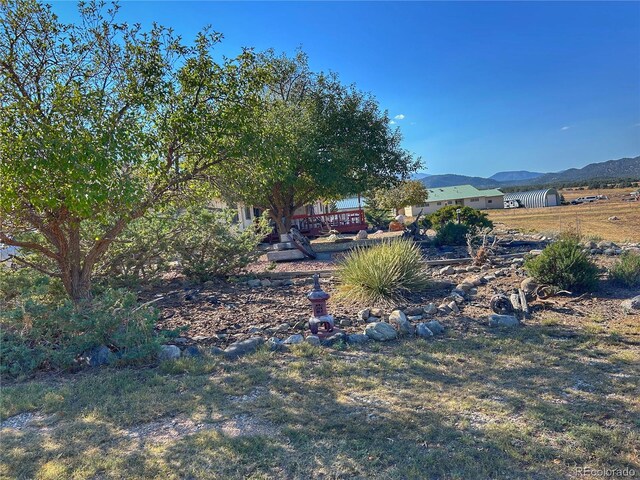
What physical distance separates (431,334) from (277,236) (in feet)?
44.2

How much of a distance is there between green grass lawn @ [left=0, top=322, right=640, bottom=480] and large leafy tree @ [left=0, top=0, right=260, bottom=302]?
1.97 m

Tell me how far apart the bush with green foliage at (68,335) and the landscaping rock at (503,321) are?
3.76m

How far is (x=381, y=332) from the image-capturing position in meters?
4.83

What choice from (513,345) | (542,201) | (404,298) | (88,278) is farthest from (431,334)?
(542,201)

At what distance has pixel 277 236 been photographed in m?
17.9

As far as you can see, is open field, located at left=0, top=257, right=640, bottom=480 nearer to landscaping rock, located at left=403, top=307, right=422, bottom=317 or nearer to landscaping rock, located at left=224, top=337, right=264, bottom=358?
landscaping rock, located at left=224, top=337, right=264, bottom=358

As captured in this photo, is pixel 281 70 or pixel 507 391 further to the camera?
pixel 281 70

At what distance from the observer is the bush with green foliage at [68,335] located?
4246mm

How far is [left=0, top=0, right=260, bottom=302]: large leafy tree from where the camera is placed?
13.8 feet

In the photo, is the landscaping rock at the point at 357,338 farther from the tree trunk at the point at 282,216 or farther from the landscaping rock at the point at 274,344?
the tree trunk at the point at 282,216

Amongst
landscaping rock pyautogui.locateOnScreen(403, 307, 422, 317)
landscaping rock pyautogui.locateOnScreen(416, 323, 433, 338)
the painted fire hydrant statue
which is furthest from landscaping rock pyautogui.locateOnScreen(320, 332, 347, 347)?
landscaping rock pyautogui.locateOnScreen(403, 307, 422, 317)

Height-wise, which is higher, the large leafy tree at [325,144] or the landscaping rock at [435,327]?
the large leafy tree at [325,144]

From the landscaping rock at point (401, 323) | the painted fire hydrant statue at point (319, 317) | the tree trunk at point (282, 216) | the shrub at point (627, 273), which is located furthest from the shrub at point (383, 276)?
the tree trunk at point (282, 216)

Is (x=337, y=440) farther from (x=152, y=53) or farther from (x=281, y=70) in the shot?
(x=281, y=70)
